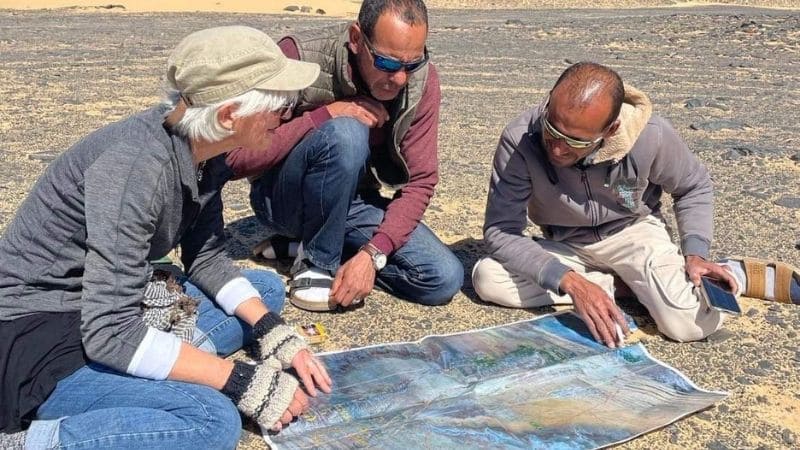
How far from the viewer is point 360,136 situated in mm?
3723

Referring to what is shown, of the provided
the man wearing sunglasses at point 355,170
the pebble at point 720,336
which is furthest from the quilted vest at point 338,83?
the pebble at point 720,336

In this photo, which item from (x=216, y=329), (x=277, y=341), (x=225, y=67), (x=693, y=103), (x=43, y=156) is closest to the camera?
(x=225, y=67)

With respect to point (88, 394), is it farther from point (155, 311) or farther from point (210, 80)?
point (210, 80)

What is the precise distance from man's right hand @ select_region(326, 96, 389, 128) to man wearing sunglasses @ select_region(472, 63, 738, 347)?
1.82 feet

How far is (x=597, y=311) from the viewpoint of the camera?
138 inches

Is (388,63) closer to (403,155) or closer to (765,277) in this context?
(403,155)

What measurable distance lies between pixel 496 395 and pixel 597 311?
0.65 meters

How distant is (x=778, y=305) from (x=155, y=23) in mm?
14859

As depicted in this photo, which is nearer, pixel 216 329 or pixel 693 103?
pixel 216 329

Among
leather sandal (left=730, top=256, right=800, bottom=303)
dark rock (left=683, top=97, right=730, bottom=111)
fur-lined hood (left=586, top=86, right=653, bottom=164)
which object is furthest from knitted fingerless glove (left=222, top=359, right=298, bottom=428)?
dark rock (left=683, top=97, right=730, bottom=111)

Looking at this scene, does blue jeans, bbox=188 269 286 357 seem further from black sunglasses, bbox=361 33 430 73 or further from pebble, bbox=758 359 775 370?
pebble, bbox=758 359 775 370

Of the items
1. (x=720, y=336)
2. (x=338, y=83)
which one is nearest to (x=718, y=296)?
(x=720, y=336)

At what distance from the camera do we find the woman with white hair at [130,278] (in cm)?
239

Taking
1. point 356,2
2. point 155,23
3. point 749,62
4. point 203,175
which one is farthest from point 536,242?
point 356,2
